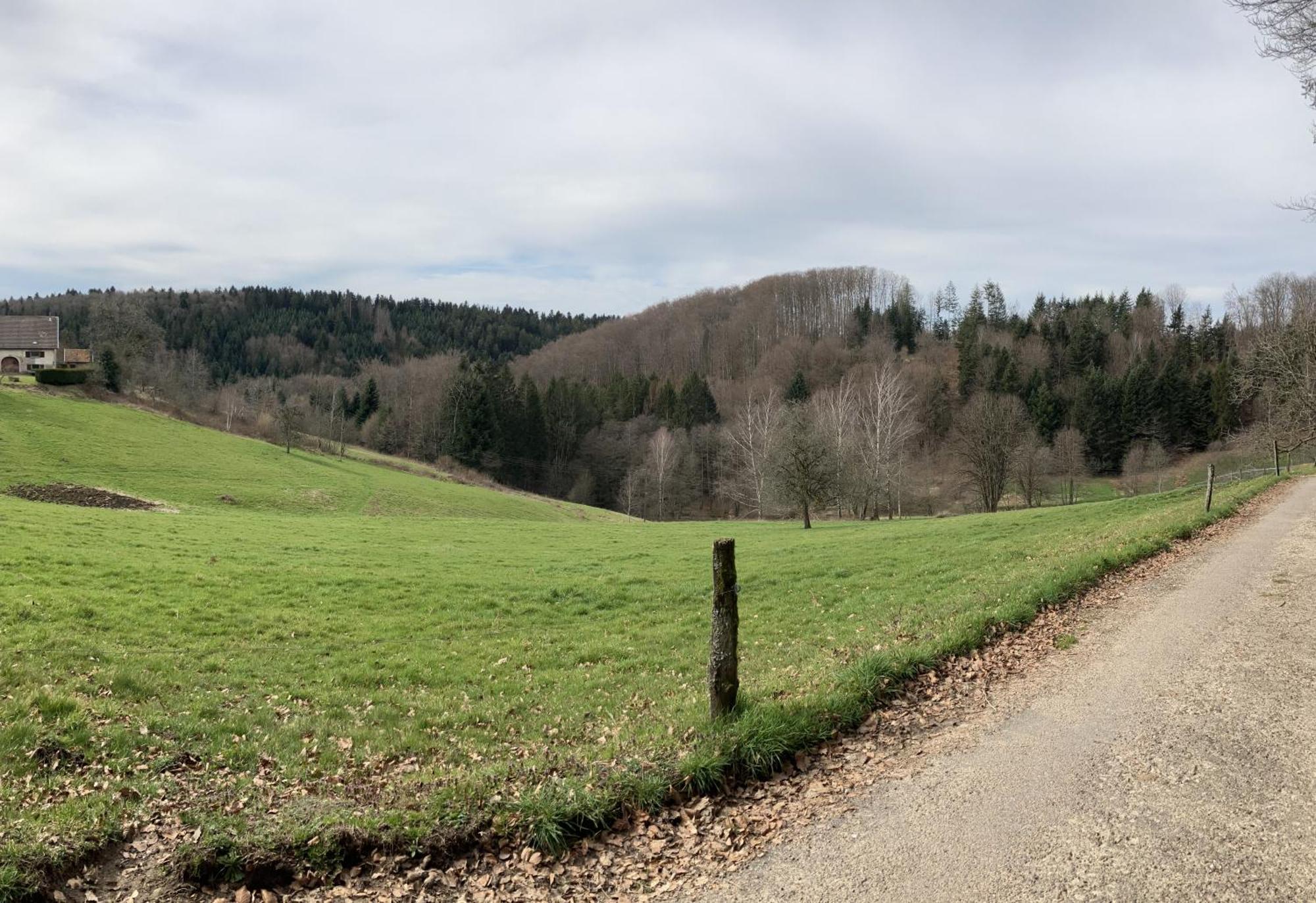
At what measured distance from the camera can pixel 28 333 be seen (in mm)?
83062

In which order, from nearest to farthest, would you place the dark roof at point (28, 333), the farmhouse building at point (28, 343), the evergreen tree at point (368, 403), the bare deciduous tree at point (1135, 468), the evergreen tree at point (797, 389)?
1. the bare deciduous tree at point (1135, 468)
2. the farmhouse building at point (28, 343)
3. the dark roof at point (28, 333)
4. the evergreen tree at point (368, 403)
5. the evergreen tree at point (797, 389)

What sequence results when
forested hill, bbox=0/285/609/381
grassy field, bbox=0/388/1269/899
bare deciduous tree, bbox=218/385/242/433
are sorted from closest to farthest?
grassy field, bbox=0/388/1269/899, bare deciduous tree, bbox=218/385/242/433, forested hill, bbox=0/285/609/381

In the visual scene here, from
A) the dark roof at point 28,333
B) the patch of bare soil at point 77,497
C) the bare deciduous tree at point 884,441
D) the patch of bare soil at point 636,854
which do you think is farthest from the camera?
the dark roof at point 28,333

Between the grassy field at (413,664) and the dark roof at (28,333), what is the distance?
77.0 meters

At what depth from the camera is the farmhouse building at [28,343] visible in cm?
8025

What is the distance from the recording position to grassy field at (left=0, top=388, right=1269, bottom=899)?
6.10m

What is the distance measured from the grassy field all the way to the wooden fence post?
1.20 ft

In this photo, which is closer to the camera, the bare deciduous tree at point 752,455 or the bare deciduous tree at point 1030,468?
the bare deciduous tree at point 752,455

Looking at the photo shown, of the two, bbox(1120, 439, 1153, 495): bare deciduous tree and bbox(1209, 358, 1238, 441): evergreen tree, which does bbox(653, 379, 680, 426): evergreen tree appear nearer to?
bbox(1120, 439, 1153, 495): bare deciduous tree

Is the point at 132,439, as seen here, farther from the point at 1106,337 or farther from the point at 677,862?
the point at 1106,337

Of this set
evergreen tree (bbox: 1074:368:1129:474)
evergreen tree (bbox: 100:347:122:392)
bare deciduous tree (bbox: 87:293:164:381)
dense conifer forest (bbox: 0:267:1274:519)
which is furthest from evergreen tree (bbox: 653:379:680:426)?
evergreen tree (bbox: 100:347:122:392)

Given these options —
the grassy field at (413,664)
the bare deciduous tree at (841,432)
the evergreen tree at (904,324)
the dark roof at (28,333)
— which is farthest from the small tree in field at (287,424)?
the evergreen tree at (904,324)

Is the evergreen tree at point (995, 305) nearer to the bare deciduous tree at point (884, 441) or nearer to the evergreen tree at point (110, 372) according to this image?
the bare deciduous tree at point (884, 441)

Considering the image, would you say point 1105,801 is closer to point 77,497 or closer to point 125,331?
point 77,497
